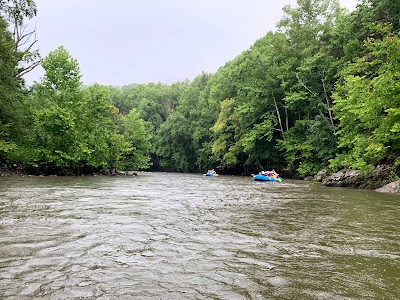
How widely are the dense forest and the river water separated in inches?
483

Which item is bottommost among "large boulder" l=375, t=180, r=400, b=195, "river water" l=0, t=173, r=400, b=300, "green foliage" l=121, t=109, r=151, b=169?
"river water" l=0, t=173, r=400, b=300

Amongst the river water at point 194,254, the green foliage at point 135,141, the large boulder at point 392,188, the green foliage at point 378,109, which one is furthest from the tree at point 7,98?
the large boulder at point 392,188

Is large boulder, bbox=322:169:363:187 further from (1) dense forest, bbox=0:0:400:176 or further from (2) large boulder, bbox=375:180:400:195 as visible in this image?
(2) large boulder, bbox=375:180:400:195

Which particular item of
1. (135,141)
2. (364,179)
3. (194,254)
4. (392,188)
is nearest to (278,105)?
(135,141)

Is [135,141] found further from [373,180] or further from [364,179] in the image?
[373,180]

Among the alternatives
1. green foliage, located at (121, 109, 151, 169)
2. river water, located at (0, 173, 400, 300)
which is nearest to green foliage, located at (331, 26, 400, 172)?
river water, located at (0, 173, 400, 300)

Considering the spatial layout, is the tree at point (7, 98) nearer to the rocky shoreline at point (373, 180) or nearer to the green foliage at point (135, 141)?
the green foliage at point (135, 141)

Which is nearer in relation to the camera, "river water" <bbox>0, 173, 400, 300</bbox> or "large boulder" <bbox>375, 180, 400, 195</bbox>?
"river water" <bbox>0, 173, 400, 300</bbox>

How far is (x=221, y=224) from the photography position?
769 centimetres

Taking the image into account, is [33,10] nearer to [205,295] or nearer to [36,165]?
[36,165]

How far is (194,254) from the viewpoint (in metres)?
5.19

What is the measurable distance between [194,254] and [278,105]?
35.9 m

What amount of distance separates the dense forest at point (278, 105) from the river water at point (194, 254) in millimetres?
12274

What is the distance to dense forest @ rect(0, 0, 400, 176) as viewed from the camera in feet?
66.2
